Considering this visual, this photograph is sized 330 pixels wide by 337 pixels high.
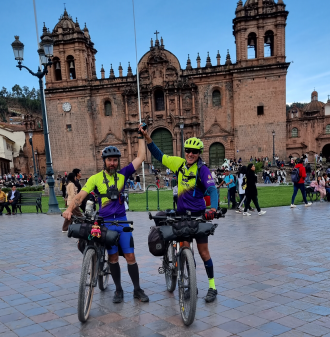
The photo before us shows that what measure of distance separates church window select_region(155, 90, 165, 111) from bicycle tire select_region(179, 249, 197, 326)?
1354 inches

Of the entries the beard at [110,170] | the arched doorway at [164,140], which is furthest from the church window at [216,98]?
the beard at [110,170]

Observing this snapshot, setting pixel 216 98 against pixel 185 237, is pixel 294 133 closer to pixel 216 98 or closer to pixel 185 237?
pixel 216 98

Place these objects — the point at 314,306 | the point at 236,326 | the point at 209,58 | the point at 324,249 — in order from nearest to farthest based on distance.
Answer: the point at 236,326, the point at 314,306, the point at 324,249, the point at 209,58

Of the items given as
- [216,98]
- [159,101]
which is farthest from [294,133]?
[159,101]

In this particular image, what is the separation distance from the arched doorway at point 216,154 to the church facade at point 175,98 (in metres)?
0.11

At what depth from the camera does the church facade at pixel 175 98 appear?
3316cm

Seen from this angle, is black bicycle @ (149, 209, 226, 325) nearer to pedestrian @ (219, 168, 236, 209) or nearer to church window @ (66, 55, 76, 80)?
pedestrian @ (219, 168, 236, 209)

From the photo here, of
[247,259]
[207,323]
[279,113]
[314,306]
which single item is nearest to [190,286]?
[207,323]

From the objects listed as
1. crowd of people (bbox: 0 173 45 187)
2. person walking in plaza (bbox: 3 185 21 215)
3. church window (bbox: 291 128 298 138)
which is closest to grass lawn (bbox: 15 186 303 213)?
person walking in plaza (bbox: 3 185 21 215)

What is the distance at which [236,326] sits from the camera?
3316 mm

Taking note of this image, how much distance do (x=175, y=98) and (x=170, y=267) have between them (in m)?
33.1

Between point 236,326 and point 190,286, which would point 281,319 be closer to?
point 236,326

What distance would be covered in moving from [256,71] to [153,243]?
3267 centimetres

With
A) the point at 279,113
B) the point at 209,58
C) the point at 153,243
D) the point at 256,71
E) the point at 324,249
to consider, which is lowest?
the point at 324,249
